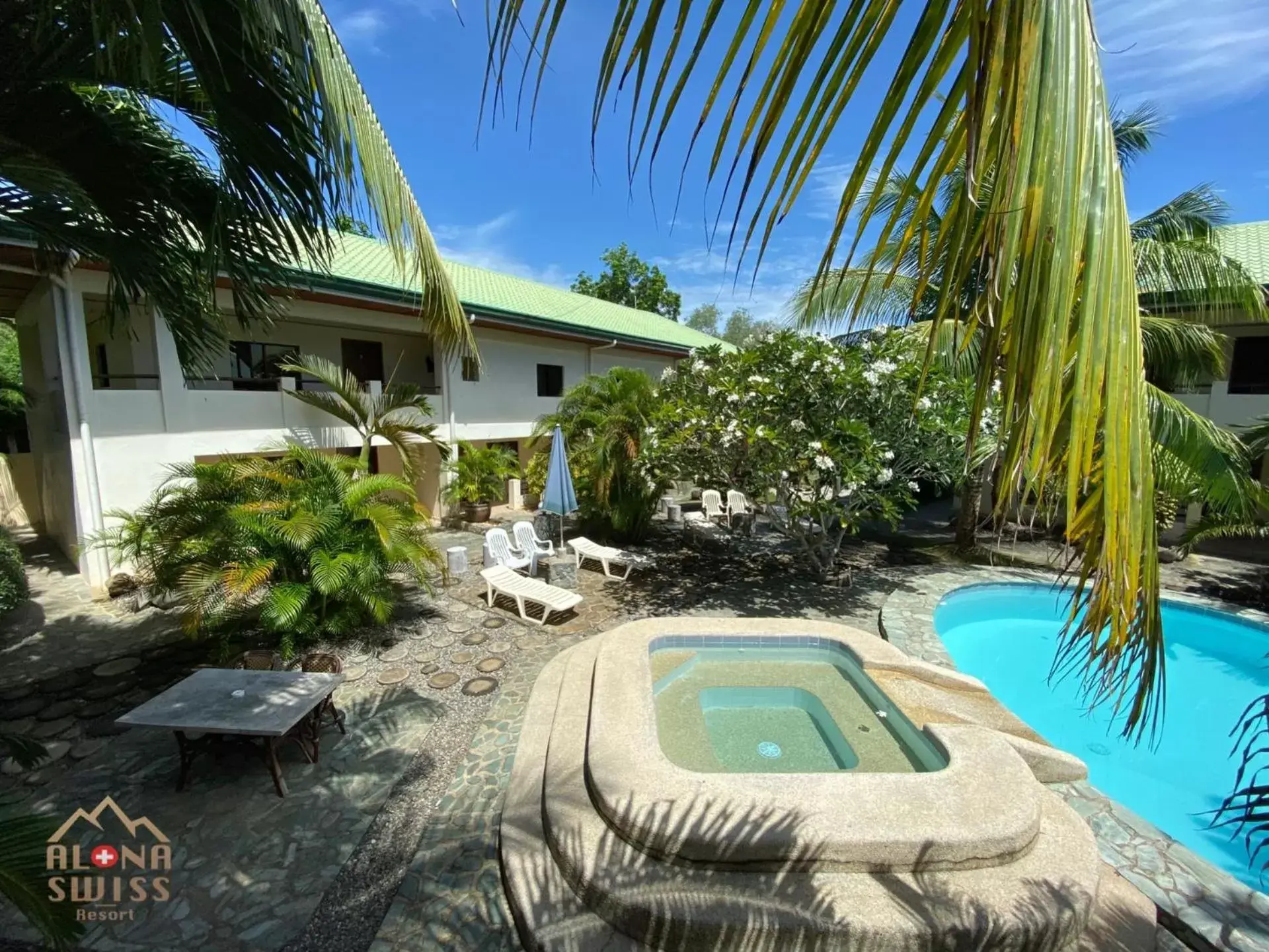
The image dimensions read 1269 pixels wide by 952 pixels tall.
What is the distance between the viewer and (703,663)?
731cm

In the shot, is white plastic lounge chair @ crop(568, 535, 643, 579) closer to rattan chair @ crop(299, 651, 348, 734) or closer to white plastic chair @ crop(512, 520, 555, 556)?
white plastic chair @ crop(512, 520, 555, 556)

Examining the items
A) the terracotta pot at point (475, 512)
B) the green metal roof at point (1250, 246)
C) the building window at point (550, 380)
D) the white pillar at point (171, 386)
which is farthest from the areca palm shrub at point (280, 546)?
the green metal roof at point (1250, 246)

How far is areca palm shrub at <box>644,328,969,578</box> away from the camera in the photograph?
27.8 feet

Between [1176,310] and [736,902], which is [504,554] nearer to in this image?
[736,902]

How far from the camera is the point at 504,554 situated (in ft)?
35.1

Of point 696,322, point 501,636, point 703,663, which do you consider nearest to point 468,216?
point 501,636

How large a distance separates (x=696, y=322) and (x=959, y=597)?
75240 mm

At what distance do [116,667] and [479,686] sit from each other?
16.2 ft

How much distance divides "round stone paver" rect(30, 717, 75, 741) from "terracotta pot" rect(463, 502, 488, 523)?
9404 mm

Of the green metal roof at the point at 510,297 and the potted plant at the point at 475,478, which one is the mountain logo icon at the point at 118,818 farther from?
the potted plant at the point at 475,478

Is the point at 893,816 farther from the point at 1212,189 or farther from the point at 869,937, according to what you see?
the point at 1212,189

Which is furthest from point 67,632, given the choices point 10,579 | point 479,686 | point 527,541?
point 527,541

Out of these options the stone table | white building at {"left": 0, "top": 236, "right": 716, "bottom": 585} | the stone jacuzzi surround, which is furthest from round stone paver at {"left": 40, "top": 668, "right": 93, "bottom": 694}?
the stone jacuzzi surround

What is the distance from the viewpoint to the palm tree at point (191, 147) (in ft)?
10.5
